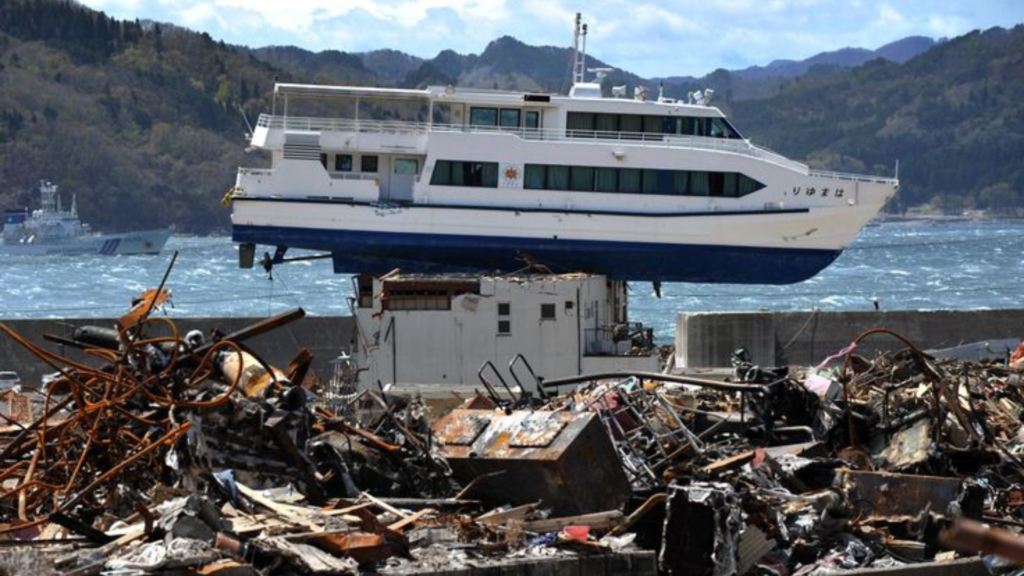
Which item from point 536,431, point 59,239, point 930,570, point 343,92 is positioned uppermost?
point 343,92

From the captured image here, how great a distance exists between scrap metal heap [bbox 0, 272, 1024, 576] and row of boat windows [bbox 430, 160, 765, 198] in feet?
78.6

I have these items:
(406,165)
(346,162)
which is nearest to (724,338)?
(406,165)

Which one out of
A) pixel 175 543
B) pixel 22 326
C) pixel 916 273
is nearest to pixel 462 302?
pixel 22 326

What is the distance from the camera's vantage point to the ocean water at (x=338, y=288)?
7756 cm

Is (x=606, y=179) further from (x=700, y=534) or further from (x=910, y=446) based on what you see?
(x=700, y=534)

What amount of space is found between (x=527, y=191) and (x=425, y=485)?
2549cm

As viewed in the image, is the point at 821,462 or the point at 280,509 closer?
the point at 280,509

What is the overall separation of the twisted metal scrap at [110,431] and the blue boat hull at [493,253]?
2522 centimetres

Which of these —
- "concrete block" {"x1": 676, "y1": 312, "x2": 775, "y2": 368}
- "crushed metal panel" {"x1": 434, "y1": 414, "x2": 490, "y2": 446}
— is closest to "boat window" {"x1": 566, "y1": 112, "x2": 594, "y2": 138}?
"concrete block" {"x1": 676, "y1": 312, "x2": 775, "y2": 368}

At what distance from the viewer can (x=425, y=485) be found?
1351 cm

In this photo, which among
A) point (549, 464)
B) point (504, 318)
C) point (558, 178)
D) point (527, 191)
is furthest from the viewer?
point (558, 178)

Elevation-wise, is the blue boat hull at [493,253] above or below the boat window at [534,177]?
below

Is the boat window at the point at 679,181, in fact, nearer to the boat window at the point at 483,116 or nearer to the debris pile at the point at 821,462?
the boat window at the point at 483,116

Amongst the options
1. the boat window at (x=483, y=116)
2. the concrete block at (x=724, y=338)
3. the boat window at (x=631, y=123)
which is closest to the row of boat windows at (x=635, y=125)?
the boat window at (x=631, y=123)
